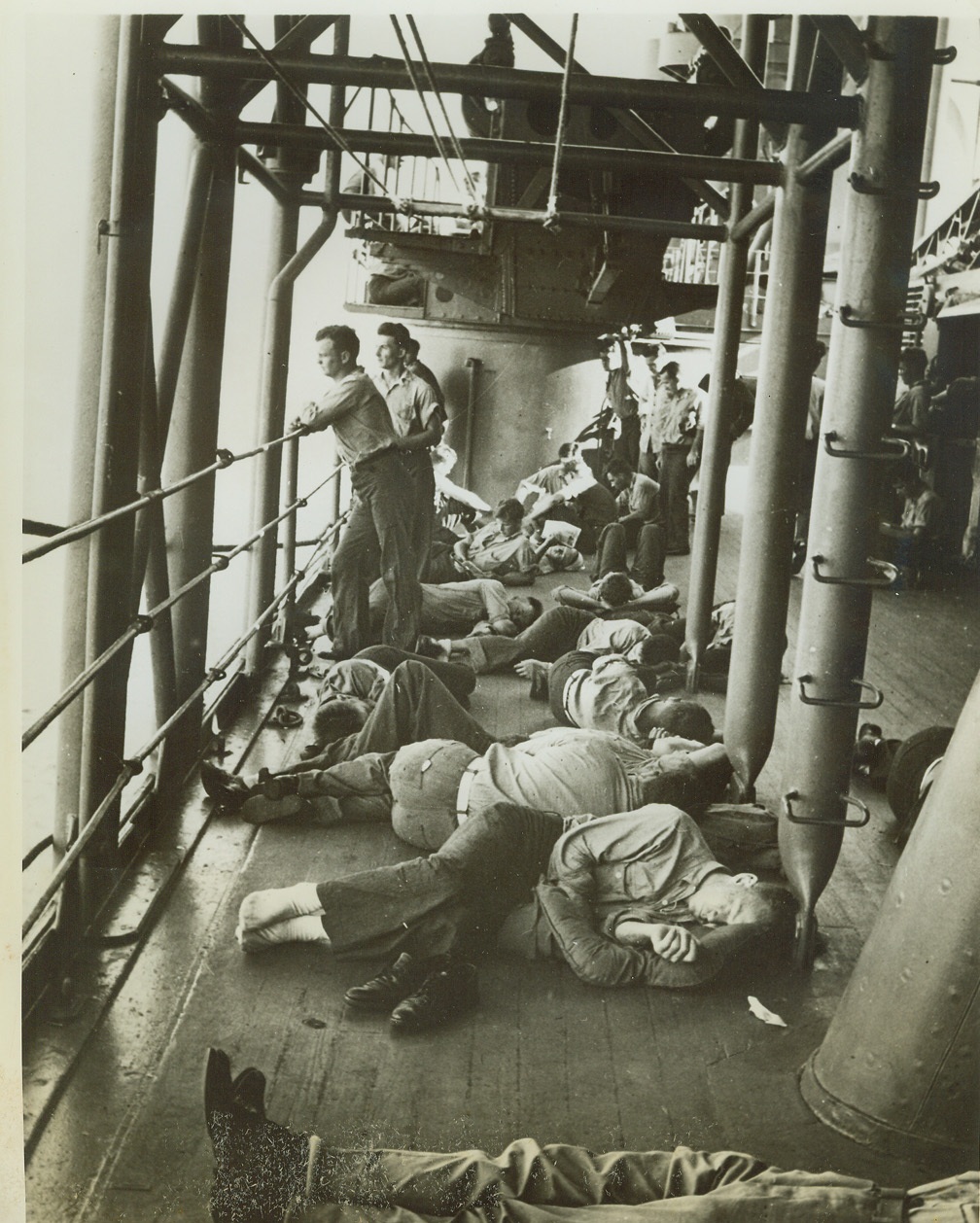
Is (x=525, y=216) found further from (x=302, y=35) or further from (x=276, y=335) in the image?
(x=276, y=335)

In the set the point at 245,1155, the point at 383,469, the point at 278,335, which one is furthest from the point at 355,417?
the point at 245,1155

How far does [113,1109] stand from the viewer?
3207 millimetres

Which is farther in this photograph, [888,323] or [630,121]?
[630,121]

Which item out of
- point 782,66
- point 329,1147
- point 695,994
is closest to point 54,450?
point 329,1147

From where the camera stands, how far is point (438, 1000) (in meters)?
3.68

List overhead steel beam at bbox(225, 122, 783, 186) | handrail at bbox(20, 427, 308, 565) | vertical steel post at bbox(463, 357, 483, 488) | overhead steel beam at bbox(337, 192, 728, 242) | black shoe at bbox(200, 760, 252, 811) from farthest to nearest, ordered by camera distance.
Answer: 1. overhead steel beam at bbox(337, 192, 728, 242)
2. vertical steel post at bbox(463, 357, 483, 488)
3. overhead steel beam at bbox(225, 122, 783, 186)
4. black shoe at bbox(200, 760, 252, 811)
5. handrail at bbox(20, 427, 308, 565)

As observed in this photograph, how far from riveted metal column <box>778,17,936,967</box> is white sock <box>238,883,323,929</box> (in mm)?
1683

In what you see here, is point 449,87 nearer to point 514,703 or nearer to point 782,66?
point 514,703

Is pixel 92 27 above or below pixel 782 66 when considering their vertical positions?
below

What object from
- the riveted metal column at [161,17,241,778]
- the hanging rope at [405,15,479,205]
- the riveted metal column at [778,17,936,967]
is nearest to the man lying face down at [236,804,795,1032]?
the riveted metal column at [778,17,936,967]

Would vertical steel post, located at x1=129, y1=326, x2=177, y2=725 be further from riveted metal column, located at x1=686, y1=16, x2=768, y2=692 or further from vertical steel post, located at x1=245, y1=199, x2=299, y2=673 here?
riveted metal column, located at x1=686, y1=16, x2=768, y2=692

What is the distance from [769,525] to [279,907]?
2.85 metres

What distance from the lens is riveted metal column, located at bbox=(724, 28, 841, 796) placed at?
5371 mm

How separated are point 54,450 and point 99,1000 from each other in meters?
1.66
